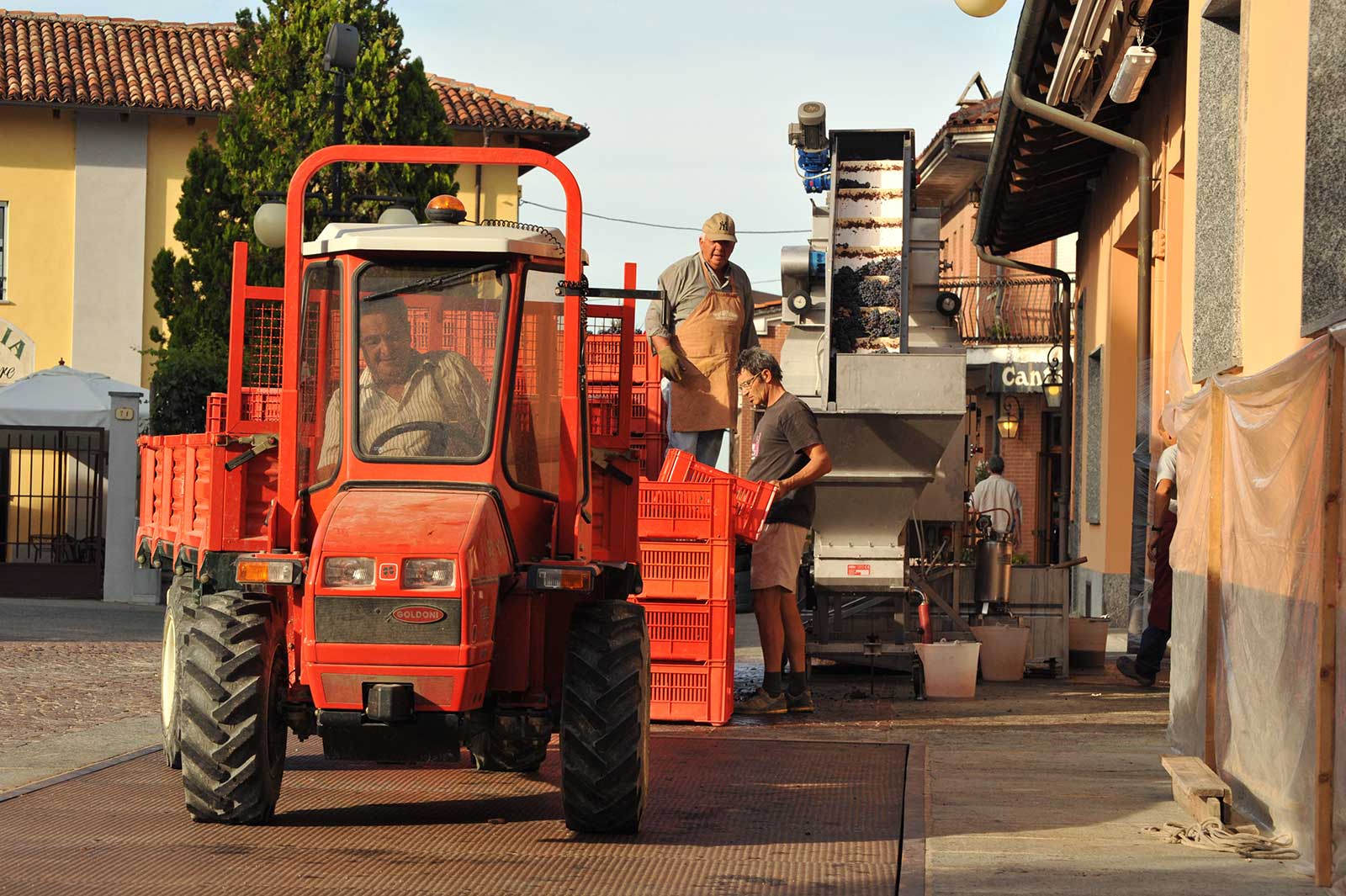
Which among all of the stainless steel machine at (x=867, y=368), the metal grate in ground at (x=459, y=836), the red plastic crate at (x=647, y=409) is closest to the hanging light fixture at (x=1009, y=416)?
the stainless steel machine at (x=867, y=368)

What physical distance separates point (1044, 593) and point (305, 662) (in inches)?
316

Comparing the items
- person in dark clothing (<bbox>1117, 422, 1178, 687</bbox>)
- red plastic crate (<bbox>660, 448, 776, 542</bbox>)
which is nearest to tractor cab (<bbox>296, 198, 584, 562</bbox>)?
red plastic crate (<bbox>660, 448, 776, 542</bbox>)

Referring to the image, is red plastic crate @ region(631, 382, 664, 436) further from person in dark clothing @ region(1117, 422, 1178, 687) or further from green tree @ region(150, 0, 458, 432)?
green tree @ region(150, 0, 458, 432)

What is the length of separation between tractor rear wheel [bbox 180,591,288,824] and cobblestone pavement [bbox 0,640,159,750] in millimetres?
2918

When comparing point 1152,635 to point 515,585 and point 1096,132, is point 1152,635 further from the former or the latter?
point 515,585

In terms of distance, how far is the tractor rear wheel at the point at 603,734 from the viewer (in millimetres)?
7066

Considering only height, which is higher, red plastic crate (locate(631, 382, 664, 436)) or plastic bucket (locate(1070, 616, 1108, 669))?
red plastic crate (locate(631, 382, 664, 436))

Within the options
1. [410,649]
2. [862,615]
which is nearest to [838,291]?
[862,615]

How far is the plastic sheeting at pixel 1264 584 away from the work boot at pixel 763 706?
107 inches

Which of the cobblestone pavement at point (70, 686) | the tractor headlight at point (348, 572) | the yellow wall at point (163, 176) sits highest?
the yellow wall at point (163, 176)

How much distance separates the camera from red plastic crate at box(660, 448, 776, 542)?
10.8 m

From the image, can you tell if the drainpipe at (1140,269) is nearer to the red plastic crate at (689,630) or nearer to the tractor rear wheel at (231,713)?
the red plastic crate at (689,630)

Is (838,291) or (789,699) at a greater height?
(838,291)

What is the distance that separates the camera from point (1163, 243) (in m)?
16.0
